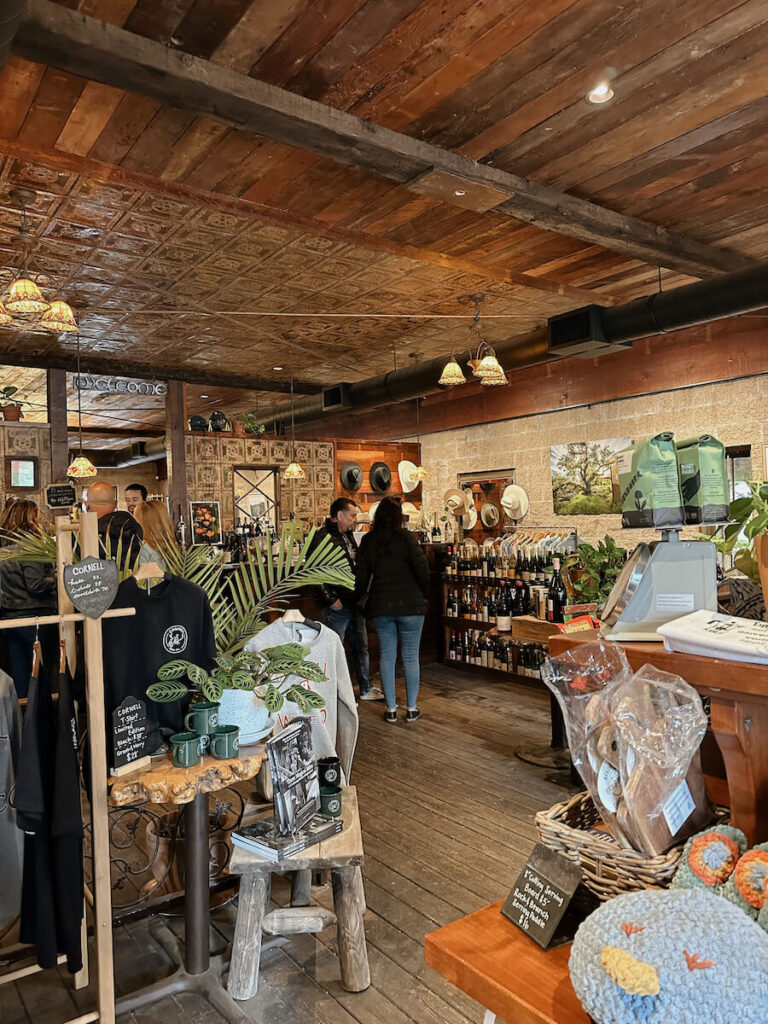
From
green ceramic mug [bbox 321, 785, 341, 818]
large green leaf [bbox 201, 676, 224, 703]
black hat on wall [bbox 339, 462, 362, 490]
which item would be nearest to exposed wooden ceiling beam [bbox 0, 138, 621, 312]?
large green leaf [bbox 201, 676, 224, 703]

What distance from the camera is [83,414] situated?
12086mm

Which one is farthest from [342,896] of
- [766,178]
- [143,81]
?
[766,178]

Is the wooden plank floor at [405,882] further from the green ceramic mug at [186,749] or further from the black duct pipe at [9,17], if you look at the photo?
the black duct pipe at [9,17]

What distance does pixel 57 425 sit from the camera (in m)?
8.22

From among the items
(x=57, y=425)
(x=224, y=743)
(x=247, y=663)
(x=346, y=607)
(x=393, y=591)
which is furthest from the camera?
(x=57, y=425)

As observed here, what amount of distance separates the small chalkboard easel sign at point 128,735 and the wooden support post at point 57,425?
6576 mm

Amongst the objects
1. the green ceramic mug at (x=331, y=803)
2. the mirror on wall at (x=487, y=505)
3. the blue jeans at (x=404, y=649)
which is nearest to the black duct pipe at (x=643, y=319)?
the mirror on wall at (x=487, y=505)

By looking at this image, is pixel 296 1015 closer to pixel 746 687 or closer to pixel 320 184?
pixel 746 687

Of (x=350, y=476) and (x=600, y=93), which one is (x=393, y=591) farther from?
(x=350, y=476)

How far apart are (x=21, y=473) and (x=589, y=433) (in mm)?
6417

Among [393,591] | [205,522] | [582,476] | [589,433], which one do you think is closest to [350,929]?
[393,591]

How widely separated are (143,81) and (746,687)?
2.87 metres

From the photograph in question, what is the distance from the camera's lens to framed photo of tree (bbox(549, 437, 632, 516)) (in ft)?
26.0

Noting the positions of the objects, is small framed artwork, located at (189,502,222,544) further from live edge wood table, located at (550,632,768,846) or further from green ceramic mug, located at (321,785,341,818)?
live edge wood table, located at (550,632,768,846)
